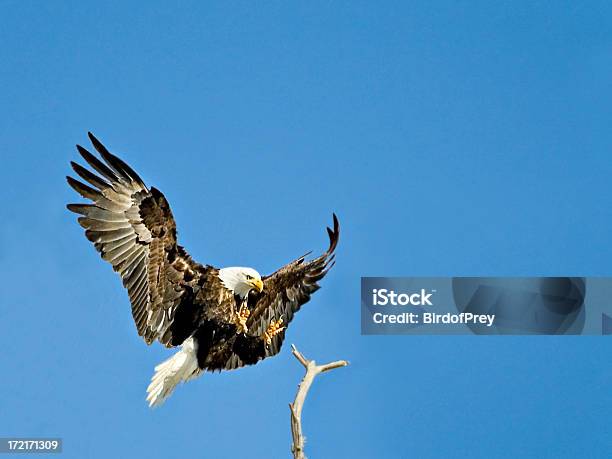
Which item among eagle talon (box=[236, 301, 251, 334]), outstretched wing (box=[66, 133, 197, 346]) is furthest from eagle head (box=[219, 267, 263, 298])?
outstretched wing (box=[66, 133, 197, 346])

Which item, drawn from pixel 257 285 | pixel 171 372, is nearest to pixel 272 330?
pixel 257 285

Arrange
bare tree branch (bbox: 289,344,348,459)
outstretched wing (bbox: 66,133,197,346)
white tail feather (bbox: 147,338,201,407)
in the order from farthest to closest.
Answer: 1. white tail feather (bbox: 147,338,201,407)
2. outstretched wing (bbox: 66,133,197,346)
3. bare tree branch (bbox: 289,344,348,459)

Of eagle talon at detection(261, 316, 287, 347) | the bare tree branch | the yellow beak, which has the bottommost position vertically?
the bare tree branch

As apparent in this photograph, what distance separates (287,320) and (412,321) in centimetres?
114

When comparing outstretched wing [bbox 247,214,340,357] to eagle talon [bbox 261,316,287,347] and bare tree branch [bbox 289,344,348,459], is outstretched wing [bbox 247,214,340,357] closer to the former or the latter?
eagle talon [bbox 261,316,287,347]

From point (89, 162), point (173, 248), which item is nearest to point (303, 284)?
point (173, 248)

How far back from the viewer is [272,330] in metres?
13.0

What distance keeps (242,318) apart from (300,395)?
175 cm

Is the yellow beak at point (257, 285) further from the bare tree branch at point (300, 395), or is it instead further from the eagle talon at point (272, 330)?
the bare tree branch at point (300, 395)

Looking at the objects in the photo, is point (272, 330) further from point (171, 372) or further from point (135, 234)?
point (135, 234)

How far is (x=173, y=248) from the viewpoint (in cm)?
1205

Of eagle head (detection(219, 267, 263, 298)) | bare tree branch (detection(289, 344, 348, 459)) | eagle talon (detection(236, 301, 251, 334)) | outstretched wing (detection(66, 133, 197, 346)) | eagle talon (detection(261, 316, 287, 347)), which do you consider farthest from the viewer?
eagle talon (detection(261, 316, 287, 347))

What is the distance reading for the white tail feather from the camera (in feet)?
40.5

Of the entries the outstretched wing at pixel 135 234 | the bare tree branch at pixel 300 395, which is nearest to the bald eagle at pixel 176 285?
the outstretched wing at pixel 135 234
